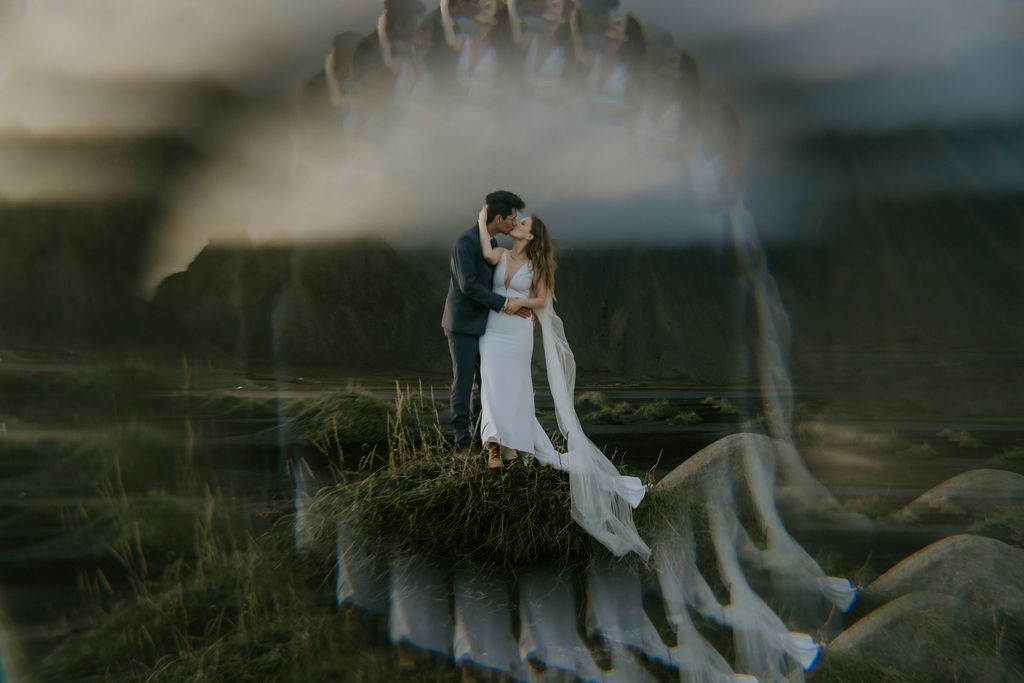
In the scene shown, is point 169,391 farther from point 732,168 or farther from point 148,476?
point 732,168

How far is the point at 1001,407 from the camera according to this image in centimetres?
938

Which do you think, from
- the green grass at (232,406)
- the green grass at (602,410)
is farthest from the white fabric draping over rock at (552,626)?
the green grass at (602,410)

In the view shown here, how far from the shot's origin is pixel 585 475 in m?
4.69

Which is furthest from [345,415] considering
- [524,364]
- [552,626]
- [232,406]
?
[552,626]

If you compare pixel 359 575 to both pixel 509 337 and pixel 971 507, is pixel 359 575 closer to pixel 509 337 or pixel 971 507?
pixel 509 337

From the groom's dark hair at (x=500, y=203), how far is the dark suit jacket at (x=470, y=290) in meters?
0.21

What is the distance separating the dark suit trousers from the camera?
5316 mm

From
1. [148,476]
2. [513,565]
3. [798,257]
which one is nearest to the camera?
[148,476]

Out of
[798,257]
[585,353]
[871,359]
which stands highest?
[798,257]

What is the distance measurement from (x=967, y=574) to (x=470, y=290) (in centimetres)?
428

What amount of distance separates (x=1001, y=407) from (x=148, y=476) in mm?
11653

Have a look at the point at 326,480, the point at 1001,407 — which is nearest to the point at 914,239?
the point at 1001,407

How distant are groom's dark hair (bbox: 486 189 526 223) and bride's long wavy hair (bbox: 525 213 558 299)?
0.72ft

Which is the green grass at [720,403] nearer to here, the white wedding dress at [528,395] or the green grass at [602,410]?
the green grass at [602,410]
